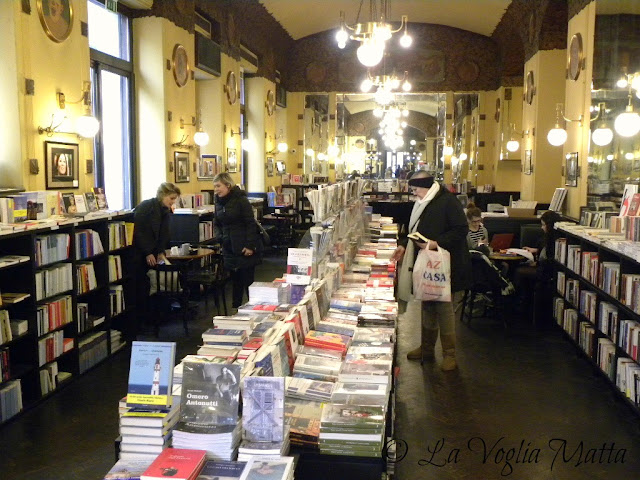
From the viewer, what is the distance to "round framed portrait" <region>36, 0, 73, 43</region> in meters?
6.47

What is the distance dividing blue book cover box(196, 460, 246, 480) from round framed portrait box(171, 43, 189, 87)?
8.54 m

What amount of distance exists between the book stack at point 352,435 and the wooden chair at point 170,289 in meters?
4.86

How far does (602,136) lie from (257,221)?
500cm

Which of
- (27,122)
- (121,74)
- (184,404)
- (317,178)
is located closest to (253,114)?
(317,178)

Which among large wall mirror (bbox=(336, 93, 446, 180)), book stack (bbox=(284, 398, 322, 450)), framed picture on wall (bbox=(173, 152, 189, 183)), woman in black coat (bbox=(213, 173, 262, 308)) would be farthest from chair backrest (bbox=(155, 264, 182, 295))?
large wall mirror (bbox=(336, 93, 446, 180))

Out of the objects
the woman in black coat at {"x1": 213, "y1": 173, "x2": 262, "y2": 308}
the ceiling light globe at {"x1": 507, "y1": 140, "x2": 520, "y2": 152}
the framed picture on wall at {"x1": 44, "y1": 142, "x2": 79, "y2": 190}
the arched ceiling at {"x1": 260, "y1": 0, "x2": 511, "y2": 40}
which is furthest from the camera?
the ceiling light globe at {"x1": 507, "y1": 140, "x2": 520, "y2": 152}

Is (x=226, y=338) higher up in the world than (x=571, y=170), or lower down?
lower down

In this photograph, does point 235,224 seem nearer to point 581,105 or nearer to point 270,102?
point 581,105

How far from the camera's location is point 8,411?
16.0 feet

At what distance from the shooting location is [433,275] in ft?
18.8

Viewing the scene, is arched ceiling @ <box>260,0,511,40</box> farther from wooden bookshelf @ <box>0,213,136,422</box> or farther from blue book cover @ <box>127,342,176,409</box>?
blue book cover @ <box>127,342,176,409</box>

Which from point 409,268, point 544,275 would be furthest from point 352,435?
point 544,275

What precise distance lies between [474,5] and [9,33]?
497 inches

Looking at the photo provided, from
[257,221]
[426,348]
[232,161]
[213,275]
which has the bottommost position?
[426,348]
